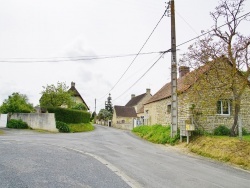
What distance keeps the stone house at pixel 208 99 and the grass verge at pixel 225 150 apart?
8.10ft

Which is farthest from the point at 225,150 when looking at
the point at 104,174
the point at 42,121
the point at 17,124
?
the point at 17,124

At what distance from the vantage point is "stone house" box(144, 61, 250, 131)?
52.0 ft

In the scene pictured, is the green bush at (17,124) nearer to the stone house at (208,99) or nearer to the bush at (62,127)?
the bush at (62,127)

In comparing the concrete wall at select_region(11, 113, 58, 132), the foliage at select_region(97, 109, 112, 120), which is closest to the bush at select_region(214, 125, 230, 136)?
the concrete wall at select_region(11, 113, 58, 132)

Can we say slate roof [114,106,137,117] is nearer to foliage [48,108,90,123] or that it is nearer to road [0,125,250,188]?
foliage [48,108,90,123]

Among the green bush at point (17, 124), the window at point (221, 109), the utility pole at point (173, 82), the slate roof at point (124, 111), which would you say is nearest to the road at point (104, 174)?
the utility pole at point (173, 82)

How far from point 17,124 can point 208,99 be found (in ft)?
76.9

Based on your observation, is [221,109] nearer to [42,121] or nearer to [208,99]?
[208,99]

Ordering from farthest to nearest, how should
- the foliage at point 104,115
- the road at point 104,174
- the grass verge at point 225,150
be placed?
the foliage at point 104,115, the grass verge at point 225,150, the road at point 104,174

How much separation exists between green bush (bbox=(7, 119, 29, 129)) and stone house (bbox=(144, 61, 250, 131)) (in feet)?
52.2

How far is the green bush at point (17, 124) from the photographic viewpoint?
31250mm

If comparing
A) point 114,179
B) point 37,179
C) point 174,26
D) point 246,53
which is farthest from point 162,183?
point 174,26

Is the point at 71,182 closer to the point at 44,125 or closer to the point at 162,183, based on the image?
the point at 162,183

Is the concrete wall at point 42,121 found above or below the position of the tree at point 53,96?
below
